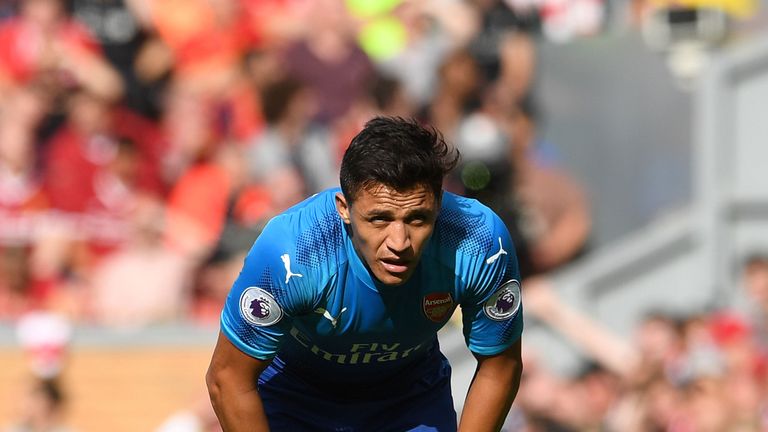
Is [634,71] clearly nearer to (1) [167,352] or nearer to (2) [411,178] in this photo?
(1) [167,352]

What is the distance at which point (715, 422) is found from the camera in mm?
8555

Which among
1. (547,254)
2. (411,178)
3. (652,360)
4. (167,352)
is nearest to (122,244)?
(167,352)

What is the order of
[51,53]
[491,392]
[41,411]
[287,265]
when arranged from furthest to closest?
[51,53] < [41,411] < [491,392] < [287,265]

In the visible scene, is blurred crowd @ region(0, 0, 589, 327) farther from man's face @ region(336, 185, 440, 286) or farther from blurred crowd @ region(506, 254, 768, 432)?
man's face @ region(336, 185, 440, 286)

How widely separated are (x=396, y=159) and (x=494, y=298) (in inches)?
23.1

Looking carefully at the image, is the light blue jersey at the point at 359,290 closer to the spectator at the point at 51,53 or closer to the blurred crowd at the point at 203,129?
the blurred crowd at the point at 203,129

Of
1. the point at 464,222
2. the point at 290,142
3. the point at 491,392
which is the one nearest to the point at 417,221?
the point at 464,222

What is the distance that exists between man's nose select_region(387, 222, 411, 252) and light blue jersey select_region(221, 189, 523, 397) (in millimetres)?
241

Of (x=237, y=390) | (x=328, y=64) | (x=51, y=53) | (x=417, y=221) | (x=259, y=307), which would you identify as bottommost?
(x=237, y=390)

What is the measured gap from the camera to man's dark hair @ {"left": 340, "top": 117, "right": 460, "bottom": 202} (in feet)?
12.3

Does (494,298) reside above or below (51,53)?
below

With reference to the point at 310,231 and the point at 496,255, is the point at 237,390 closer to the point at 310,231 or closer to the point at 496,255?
the point at 310,231

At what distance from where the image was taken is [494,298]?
13.4ft

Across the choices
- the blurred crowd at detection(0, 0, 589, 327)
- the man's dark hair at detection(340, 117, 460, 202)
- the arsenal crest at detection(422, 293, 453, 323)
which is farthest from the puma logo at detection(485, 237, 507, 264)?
the blurred crowd at detection(0, 0, 589, 327)
